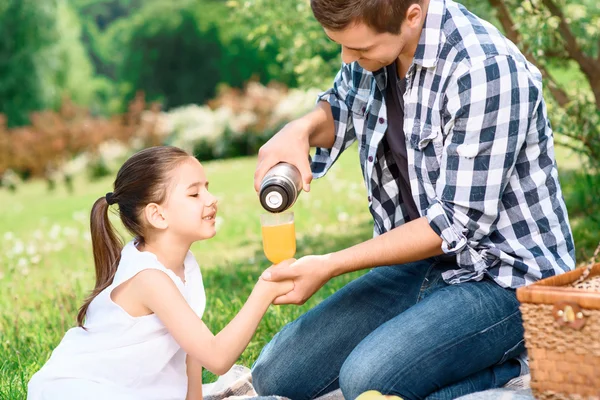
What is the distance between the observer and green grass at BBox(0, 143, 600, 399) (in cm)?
370

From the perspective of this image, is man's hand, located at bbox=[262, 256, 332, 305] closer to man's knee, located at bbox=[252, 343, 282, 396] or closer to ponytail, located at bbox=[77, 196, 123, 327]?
man's knee, located at bbox=[252, 343, 282, 396]

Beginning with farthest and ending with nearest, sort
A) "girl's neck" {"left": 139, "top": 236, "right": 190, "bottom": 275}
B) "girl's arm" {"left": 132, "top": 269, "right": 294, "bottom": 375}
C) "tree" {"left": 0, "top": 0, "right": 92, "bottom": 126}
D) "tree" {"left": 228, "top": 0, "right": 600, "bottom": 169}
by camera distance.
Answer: "tree" {"left": 0, "top": 0, "right": 92, "bottom": 126}, "tree" {"left": 228, "top": 0, "right": 600, "bottom": 169}, "girl's neck" {"left": 139, "top": 236, "right": 190, "bottom": 275}, "girl's arm" {"left": 132, "top": 269, "right": 294, "bottom": 375}

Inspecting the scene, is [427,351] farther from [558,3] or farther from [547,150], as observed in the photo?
[558,3]

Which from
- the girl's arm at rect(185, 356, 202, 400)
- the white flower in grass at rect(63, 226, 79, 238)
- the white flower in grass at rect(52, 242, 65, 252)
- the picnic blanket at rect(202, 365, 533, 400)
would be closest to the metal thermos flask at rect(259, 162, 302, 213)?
the girl's arm at rect(185, 356, 202, 400)

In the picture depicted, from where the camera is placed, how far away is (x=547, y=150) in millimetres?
2631

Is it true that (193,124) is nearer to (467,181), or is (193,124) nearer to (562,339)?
(467,181)

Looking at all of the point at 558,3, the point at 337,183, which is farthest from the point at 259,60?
the point at 558,3

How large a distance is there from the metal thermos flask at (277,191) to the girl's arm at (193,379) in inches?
23.5

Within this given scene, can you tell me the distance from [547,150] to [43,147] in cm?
1217

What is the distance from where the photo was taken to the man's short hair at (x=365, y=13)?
8.11 ft

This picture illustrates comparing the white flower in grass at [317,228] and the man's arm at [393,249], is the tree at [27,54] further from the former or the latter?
the man's arm at [393,249]

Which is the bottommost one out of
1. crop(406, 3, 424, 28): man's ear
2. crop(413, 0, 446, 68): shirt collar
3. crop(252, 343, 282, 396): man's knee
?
crop(252, 343, 282, 396): man's knee

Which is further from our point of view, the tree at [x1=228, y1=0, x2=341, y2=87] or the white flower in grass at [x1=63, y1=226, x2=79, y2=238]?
the white flower in grass at [x1=63, y1=226, x2=79, y2=238]

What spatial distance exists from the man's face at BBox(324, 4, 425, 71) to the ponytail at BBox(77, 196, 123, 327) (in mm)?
928
